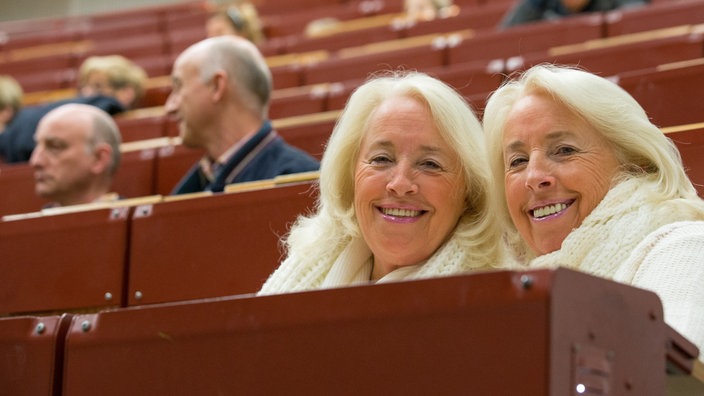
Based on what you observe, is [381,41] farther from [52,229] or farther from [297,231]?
[297,231]

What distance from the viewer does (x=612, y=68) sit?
Answer: 1.25 meters

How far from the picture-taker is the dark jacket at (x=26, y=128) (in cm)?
171

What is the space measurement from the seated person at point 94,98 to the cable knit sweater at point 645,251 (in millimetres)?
1163

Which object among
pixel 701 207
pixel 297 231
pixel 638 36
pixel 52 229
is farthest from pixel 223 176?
pixel 701 207

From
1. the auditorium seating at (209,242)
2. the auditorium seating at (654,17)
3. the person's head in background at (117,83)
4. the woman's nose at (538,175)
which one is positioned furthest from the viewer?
the person's head in background at (117,83)

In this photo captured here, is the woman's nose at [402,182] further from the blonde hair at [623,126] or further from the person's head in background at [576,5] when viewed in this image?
the person's head in background at [576,5]

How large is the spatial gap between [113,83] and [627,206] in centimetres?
134

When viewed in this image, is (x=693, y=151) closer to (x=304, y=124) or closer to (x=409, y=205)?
(x=409, y=205)

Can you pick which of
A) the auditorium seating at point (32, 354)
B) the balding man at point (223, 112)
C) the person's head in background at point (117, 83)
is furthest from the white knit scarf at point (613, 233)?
the person's head in background at point (117, 83)

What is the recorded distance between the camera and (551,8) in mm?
1782

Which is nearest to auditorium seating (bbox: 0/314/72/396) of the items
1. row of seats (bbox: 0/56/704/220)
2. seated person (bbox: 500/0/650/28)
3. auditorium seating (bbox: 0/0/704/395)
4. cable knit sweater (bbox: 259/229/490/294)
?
auditorium seating (bbox: 0/0/704/395)

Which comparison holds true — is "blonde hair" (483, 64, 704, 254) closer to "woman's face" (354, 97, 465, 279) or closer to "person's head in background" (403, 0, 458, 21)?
"woman's face" (354, 97, 465, 279)

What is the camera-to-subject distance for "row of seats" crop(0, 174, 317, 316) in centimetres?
96

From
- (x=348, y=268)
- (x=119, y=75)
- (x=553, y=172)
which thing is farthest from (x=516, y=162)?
(x=119, y=75)
